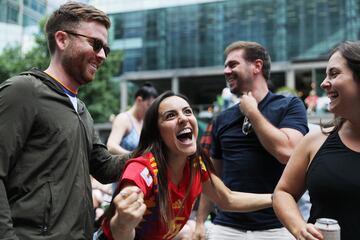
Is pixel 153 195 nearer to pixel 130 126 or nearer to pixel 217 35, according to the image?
pixel 130 126

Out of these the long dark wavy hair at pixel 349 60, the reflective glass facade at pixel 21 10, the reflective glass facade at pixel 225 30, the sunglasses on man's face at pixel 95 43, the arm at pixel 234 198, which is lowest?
the arm at pixel 234 198

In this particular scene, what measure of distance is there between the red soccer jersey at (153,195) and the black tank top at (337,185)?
92cm

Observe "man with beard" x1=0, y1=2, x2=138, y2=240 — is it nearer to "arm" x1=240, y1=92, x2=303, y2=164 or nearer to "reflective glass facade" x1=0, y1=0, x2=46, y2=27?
"arm" x1=240, y1=92, x2=303, y2=164

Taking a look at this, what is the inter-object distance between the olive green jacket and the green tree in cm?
3009

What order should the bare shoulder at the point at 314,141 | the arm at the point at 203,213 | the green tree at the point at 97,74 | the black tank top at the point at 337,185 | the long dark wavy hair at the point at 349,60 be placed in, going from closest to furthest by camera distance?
the black tank top at the point at 337,185, the long dark wavy hair at the point at 349,60, the bare shoulder at the point at 314,141, the arm at the point at 203,213, the green tree at the point at 97,74

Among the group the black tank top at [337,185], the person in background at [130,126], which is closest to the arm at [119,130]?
the person in background at [130,126]

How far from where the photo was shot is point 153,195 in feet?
9.04

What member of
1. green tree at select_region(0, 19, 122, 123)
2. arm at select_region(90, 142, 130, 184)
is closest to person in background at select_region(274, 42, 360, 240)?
arm at select_region(90, 142, 130, 184)

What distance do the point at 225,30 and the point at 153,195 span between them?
46734mm

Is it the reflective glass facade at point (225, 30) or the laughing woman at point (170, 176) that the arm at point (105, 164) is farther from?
the reflective glass facade at point (225, 30)

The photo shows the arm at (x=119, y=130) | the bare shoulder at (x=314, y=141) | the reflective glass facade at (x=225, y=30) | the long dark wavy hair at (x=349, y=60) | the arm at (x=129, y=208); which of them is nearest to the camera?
the arm at (x=129, y=208)

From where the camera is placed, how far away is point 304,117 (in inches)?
146

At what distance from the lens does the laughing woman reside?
2709 mm

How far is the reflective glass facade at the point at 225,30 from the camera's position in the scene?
4394 cm
